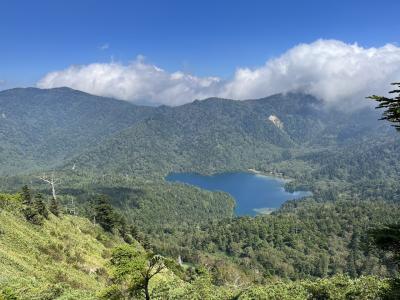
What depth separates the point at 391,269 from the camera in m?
197

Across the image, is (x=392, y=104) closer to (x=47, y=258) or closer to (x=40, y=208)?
(x=47, y=258)

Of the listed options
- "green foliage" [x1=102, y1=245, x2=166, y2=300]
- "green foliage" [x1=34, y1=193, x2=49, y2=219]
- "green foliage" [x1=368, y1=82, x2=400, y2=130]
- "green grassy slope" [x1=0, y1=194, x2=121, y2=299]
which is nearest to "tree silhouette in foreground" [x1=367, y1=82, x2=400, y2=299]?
"green foliage" [x1=368, y1=82, x2=400, y2=130]

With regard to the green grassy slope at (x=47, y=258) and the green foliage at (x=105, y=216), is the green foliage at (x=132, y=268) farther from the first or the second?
the green foliage at (x=105, y=216)

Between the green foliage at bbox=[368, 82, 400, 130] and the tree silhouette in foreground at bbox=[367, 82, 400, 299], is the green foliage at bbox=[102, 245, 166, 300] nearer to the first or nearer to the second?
the tree silhouette in foreground at bbox=[367, 82, 400, 299]

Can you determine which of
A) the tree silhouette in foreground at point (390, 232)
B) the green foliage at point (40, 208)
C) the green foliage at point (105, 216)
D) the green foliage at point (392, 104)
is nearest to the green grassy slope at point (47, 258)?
the green foliage at point (40, 208)

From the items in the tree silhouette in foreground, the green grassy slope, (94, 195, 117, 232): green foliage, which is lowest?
(94, 195, 117, 232): green foliage

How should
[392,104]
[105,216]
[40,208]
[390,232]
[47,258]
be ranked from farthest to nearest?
[105,216], [40,208], [47,258], [390,232], [392,104]

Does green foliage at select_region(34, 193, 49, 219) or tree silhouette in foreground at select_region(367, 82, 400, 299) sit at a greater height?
tree silhouette in foreground at select_region(367, 82, 400, 299)

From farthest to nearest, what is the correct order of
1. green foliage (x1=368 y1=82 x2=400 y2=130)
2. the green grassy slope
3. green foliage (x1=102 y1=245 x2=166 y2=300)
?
the green grassy slope, green foliage (x1=102 y1=245 x2=166 y2=300), green foliage (x1=368 y1=82 x2=400 y2=130)

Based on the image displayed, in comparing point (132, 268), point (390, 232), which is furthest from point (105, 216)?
point (390, 232)

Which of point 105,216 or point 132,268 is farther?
point 105,216

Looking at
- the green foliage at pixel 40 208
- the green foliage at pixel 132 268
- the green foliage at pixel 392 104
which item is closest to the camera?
the green foliage at pixel 392 104

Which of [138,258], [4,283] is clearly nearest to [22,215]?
[4,283]

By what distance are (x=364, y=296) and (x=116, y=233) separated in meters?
64.0
